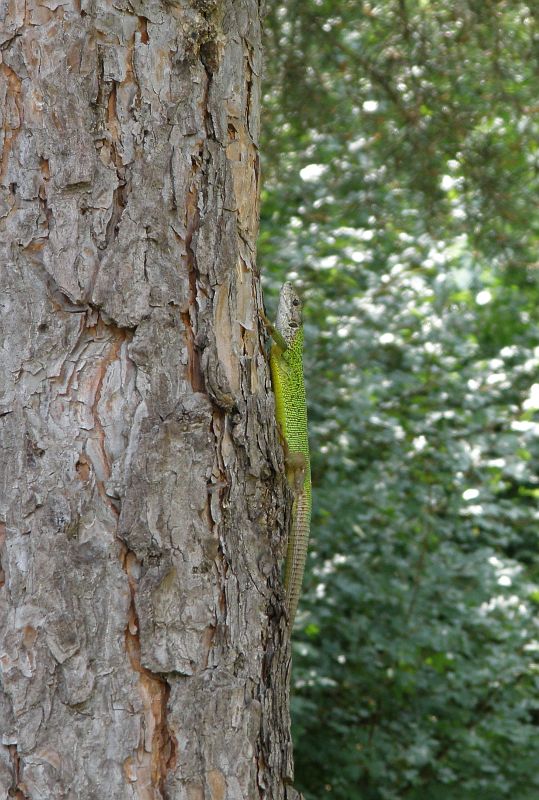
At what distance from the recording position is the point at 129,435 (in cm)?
147

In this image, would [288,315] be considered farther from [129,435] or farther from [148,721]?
[148,721]

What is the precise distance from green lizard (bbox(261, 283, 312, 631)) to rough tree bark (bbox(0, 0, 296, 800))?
87 centimetres

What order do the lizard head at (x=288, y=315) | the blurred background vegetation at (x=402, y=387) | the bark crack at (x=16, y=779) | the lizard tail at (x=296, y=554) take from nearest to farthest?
1. the bark crack at (x=16, y=779)
2. the lizard tail at (x=296, y=554)
3. the lizard head at (x=288, y=315)
4. the blurred background vegetation at (x=402, y=387)

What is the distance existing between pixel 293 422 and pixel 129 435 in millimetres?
1599

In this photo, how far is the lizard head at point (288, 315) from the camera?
3.33m

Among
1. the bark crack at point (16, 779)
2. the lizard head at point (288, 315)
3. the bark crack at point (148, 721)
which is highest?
the lizard head at point (288, 315)

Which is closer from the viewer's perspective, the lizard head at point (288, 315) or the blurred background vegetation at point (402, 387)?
the lizard head at point (288, 315)

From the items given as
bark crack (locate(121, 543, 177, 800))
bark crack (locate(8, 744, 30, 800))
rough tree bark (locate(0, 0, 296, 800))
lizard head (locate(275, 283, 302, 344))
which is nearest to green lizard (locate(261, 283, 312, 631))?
lizard head (locate(275, 283, 302, 344))

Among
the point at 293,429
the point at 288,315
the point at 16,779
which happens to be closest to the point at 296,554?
the point at 293,429

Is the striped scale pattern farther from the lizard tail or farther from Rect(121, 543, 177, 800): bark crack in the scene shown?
Rect(121, 543, 177, 800): bark crack

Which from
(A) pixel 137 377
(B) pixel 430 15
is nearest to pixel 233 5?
(A) pixel 137 377

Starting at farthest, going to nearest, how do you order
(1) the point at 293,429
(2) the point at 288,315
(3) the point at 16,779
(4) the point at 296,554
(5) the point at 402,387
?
(5) the point at 402,387
(2) the point at 288,315
(1) the point at 293,429
(4) the point at 296,554
(3) the point at 16,779

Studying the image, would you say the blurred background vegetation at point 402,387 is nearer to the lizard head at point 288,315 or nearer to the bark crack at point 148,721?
the lizard head at point 288,315

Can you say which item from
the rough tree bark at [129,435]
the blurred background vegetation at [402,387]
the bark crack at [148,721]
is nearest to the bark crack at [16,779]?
the rough tree bark at [129,435]
